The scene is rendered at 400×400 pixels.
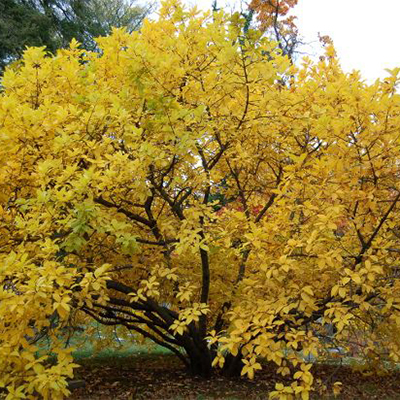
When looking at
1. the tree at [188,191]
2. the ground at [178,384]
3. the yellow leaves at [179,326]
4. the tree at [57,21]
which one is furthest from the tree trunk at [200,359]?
the tree at [57,21]

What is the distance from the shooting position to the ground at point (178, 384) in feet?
16.4

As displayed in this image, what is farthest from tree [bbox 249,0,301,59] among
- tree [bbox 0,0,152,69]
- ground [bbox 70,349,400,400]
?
ground [bbox 70,349,400,400]

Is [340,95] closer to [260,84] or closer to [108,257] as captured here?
[260,84]

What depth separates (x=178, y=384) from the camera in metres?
5.41

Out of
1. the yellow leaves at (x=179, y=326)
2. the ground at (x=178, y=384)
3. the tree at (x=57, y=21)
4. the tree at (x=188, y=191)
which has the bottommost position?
the ground at (x=178, y=384)

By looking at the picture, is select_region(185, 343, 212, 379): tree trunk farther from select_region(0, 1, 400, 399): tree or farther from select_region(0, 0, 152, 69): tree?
select_region(0, 0, 152, 69): tree

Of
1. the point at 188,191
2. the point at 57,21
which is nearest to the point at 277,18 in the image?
the point at 57,21

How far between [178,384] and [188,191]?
7.68 feet

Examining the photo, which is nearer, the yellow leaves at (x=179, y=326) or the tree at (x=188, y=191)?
the tree at (x=188, y=191)

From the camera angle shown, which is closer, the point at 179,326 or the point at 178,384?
the point at 179,326

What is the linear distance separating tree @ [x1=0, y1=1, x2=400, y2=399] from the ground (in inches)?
24.9

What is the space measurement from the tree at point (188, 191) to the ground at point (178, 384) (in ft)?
2.08

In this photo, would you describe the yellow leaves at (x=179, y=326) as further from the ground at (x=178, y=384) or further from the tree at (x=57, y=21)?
the tree at (x=57, y=21)

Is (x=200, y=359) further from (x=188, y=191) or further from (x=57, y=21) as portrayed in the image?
(x=57, y=21)
